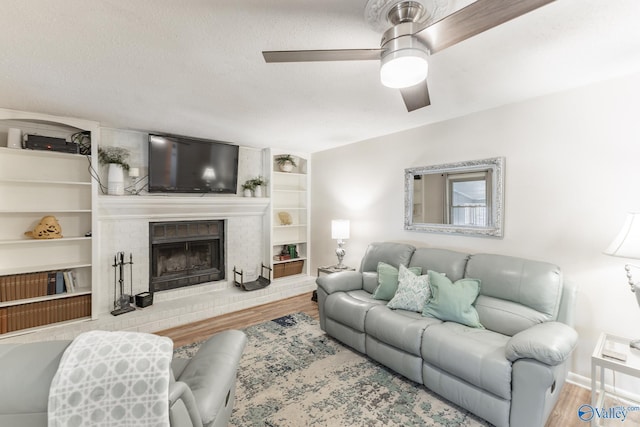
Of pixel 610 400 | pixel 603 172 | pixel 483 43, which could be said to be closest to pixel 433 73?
pixel 483 43

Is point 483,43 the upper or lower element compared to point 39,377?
upper

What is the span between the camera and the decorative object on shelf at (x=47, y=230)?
2.85 metres

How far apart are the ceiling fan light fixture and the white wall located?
173 centimetres

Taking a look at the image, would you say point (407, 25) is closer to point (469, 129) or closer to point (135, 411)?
point (135, 411)

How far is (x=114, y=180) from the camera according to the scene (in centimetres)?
321

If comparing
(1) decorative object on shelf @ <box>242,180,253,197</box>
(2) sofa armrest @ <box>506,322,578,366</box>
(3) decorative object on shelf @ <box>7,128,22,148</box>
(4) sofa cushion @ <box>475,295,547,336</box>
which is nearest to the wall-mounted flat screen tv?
(1) decorative object on shelf @ <box>242,180,253,197</box>

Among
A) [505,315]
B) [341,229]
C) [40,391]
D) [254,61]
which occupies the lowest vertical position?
[505,315]

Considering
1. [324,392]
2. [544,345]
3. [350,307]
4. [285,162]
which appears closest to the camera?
[544,345]

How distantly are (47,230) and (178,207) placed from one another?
126 centimetres

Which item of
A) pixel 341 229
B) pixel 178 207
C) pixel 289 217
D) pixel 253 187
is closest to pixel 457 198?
pixel 341 229

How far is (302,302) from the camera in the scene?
4.11 metres

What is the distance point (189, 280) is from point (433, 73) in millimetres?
3833

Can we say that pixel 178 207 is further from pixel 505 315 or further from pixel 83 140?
pixel 505 315

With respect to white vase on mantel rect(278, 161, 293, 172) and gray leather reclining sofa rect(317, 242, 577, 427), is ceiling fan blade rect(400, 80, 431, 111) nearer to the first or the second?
gray leather reclining sofa rect(317, 242, 577, 427)
